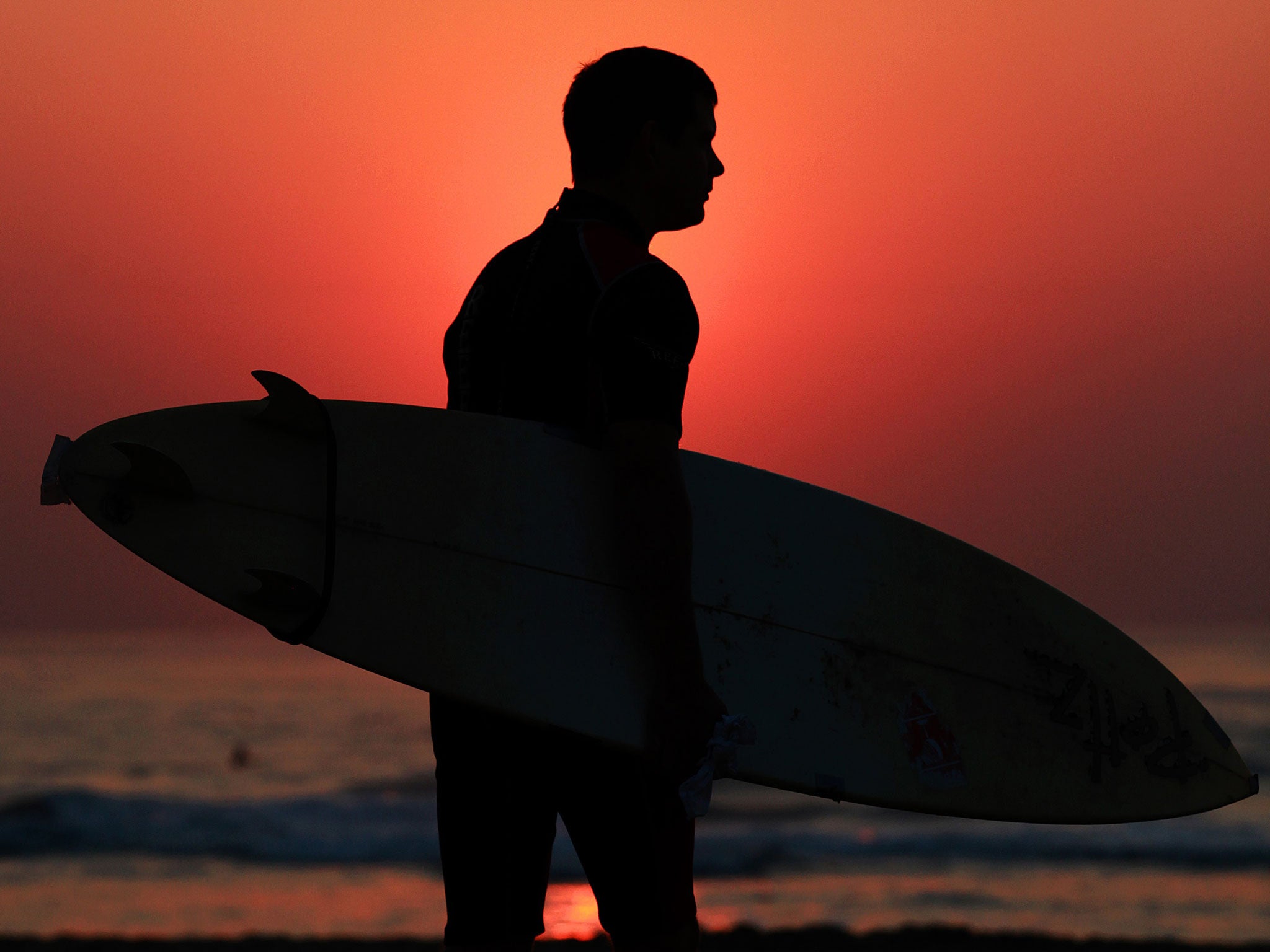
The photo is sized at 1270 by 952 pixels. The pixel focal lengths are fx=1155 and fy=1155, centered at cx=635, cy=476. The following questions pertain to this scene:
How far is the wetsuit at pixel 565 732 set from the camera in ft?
5.62

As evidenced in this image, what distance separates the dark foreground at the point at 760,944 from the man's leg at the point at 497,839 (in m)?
4.78

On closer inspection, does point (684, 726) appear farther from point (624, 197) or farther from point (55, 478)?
point (55, 478)

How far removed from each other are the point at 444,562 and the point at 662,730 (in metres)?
0.57

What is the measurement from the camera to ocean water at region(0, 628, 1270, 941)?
9.05 meters

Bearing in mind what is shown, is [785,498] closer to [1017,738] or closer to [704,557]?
[704,557]

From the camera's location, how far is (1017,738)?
8.71 feet

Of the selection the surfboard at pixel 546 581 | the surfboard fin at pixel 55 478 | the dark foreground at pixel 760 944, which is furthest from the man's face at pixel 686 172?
the dark foreground at pixel 760 944

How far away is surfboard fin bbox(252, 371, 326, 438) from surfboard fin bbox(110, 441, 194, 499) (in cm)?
18

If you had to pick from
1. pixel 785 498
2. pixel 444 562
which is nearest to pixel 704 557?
pixel 785 498

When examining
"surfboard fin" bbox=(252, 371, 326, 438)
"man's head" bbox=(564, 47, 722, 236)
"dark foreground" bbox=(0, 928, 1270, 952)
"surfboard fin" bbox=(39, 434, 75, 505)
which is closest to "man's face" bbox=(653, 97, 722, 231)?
"man's head" bbox=(564, 47, 722, 236)

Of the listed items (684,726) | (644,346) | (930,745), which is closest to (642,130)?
(644,346)

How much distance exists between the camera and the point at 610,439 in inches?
66.6

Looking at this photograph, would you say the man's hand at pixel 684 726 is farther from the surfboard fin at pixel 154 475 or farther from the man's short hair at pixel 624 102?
the surfboard fin at pixel 154 475

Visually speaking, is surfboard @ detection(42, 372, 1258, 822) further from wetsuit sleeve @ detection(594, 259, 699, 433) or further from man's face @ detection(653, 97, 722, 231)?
man's face @ detection(653, 97, 722, 231)
